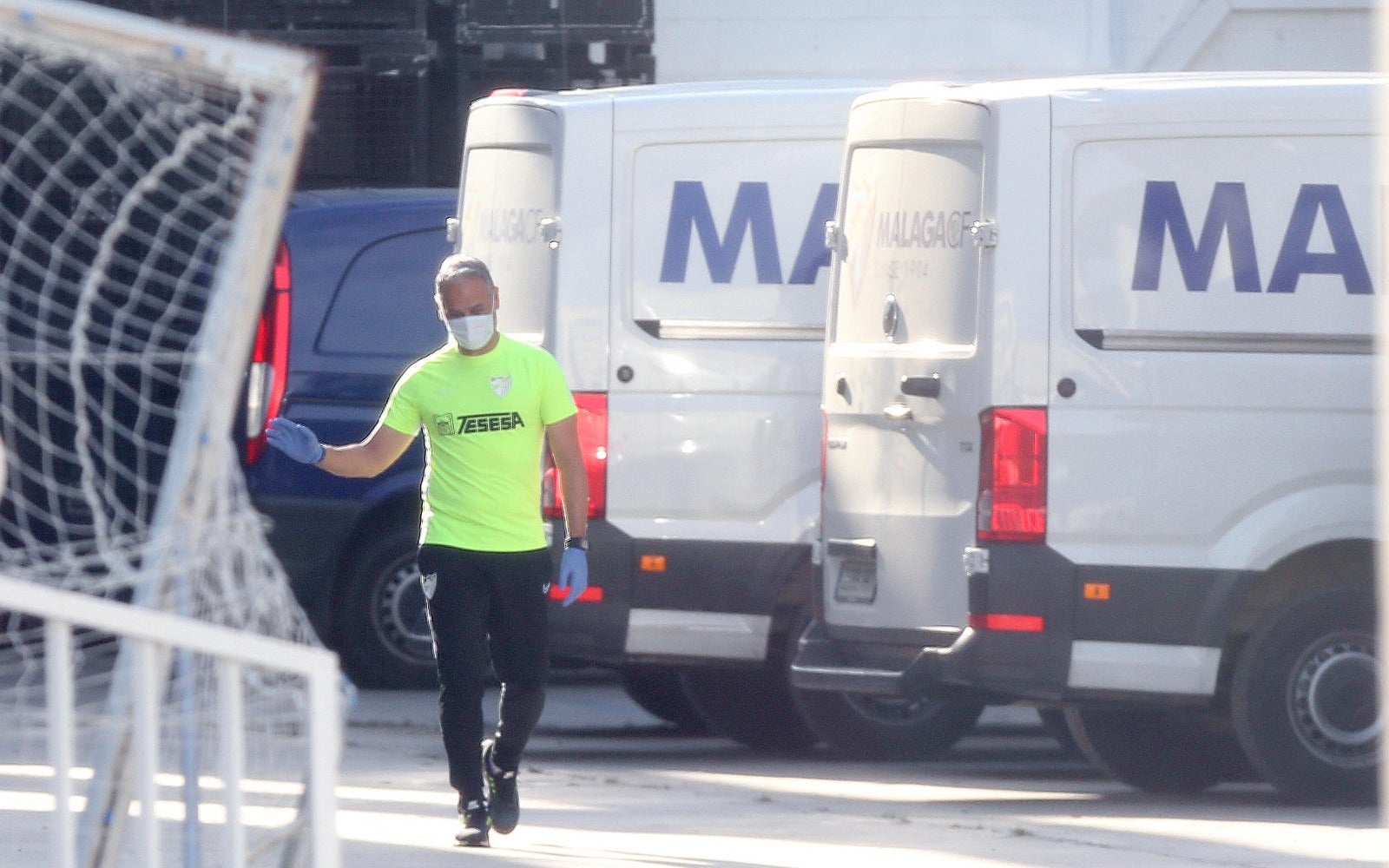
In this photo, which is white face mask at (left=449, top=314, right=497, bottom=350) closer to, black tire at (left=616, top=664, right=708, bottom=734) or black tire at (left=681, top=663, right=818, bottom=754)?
black tire at (left=681, top=663, right=818, bottom=754)

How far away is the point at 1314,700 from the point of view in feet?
24.7

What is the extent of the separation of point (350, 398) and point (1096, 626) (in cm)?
398

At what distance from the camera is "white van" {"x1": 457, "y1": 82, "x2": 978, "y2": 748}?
8.56m

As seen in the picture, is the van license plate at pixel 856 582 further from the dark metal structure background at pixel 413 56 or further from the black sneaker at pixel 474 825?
the dark metal structure background at pixel 413 56

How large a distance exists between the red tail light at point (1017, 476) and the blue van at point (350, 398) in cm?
363

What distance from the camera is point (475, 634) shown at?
Result: 6934 millimetres

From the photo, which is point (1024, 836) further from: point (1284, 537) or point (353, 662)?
point (353, 662)

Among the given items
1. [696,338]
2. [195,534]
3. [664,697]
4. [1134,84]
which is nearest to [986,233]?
[1134,84]

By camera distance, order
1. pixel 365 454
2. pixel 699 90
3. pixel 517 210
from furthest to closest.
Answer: pixel 517 210
pixel 699 90
pixel 365 454

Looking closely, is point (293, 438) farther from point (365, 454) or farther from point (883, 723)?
point (883, 723)

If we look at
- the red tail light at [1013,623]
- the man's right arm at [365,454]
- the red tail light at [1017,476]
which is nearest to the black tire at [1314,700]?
the red tail light at [1013,623]

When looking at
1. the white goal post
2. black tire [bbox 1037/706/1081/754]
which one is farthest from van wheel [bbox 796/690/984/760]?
the white goal post

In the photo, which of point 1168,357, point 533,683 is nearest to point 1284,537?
point 1168,357

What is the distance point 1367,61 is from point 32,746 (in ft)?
38.1
